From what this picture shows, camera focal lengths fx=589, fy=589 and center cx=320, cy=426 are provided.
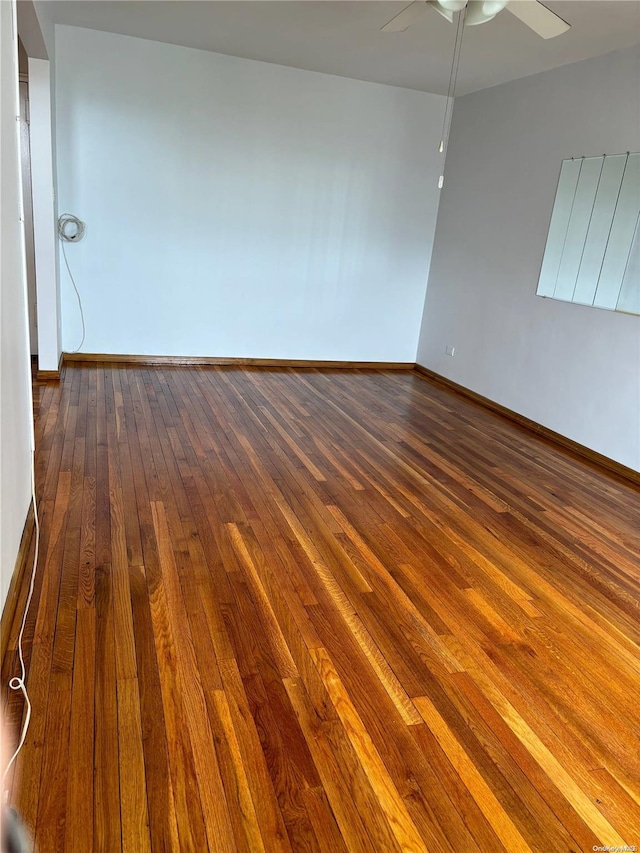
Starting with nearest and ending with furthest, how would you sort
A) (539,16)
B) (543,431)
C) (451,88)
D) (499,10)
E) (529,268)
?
(499,10) → (539,16) → (543,431) → (529,268) → (451,88)

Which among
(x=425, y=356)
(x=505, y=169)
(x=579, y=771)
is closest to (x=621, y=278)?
(x=505, y=169)

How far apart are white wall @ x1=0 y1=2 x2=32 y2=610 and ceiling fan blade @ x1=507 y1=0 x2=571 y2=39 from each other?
219 centimetres

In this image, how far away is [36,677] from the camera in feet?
5.92

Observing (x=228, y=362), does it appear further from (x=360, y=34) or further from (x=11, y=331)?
(x=11, y=331)

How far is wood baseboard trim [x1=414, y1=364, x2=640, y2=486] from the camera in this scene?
13.6ft

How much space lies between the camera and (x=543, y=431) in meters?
4.83

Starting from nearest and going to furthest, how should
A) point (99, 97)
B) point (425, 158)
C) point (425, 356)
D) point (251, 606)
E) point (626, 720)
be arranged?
point (626, 720) → point (251, 606) → point (99, 97) → point (425, 158) → point (425, 356)

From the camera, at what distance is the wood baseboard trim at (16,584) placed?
1.92 metres

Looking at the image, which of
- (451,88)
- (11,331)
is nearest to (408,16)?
(11,331)

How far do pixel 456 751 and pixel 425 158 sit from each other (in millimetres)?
5823

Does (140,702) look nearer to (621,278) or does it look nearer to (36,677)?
(36,677)

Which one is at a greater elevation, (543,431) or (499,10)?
(499,10)

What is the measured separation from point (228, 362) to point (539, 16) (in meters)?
4.08

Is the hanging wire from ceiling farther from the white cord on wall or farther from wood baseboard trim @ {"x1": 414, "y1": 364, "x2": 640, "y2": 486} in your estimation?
the white cord on wall
